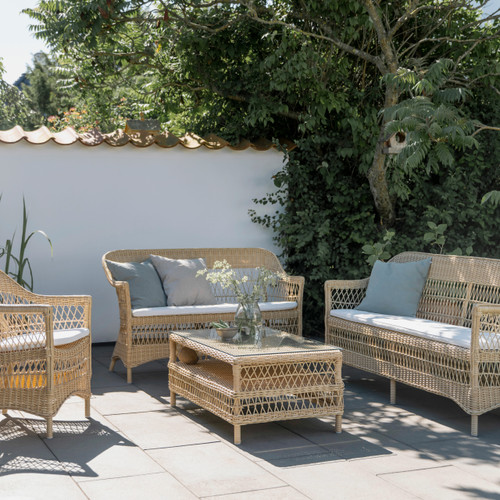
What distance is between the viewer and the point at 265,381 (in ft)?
13.3

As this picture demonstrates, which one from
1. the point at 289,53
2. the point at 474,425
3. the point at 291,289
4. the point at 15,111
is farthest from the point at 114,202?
the point at 15,111

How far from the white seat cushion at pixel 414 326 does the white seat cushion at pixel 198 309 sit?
0.51 metres

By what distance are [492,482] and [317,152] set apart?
4.28m

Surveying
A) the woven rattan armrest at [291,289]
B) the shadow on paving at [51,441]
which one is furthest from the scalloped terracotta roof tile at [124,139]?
the shadow on paving at [51,441]

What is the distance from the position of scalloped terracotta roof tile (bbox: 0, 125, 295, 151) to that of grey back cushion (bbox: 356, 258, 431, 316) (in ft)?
7.28

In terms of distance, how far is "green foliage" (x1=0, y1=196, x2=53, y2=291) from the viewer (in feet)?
19.4

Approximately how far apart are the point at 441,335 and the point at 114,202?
11.3ft

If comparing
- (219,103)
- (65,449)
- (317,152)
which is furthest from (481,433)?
(219,103)

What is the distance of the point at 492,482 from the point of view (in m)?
3.28

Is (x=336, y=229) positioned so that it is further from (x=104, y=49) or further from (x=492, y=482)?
(x=492, y=482)

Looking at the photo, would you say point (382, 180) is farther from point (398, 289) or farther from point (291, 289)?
point (398, 289)

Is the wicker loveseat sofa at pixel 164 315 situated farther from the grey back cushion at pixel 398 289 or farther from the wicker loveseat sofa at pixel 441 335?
the grey back cushion at pixel 398 289

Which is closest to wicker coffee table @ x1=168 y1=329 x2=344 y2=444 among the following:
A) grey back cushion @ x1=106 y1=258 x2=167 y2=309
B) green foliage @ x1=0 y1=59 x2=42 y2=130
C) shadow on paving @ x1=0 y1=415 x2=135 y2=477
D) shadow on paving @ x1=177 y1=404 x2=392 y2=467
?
shadow on paving @ x1=177 y1=404 x2=392 y2=467

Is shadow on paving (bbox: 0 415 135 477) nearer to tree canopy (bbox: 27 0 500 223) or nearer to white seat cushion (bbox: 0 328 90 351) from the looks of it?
white seat cushion (bbox: 0 328 90 351)
